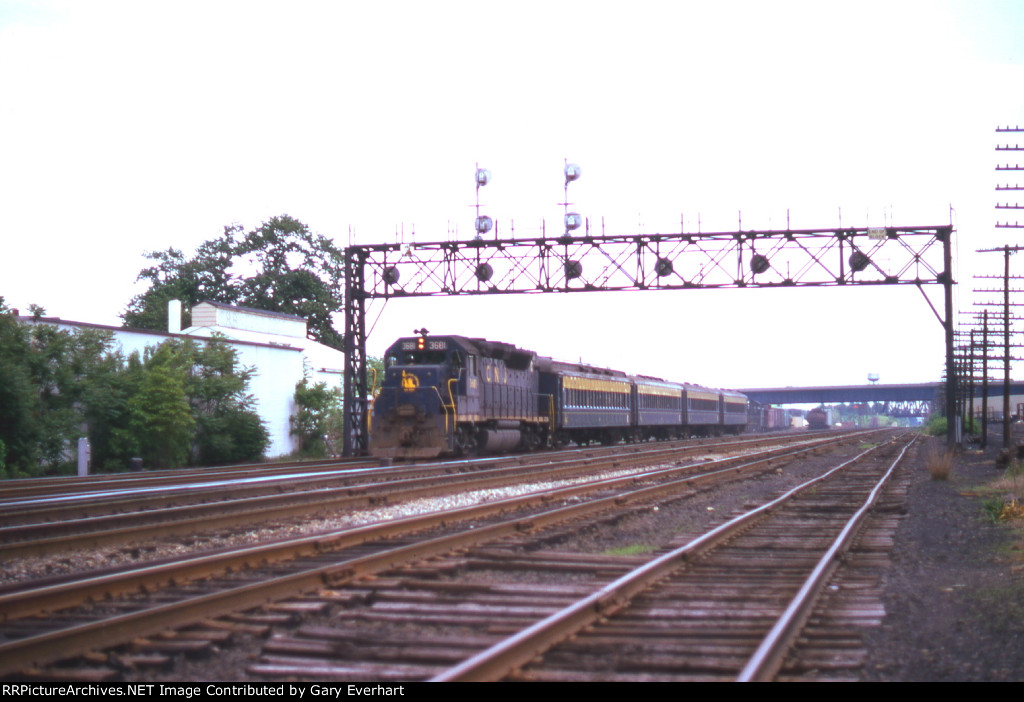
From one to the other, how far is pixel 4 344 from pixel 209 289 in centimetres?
4755

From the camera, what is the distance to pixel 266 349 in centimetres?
3488

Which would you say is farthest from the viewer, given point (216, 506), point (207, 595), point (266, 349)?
point (266, 349)

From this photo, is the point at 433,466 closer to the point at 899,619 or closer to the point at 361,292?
the point at 361,292

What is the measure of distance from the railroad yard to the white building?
51.8ft

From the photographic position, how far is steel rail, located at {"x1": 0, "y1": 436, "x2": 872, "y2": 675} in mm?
5684

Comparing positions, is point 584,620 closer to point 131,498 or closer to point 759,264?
point 131,498

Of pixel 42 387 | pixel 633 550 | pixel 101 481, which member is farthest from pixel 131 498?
pixel 42 387

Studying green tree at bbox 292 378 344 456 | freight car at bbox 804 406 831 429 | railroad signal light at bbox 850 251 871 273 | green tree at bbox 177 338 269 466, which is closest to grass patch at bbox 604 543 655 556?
green tree at bbox 177 338 269 466

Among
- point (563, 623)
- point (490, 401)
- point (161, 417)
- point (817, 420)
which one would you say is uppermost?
point (490, 401)

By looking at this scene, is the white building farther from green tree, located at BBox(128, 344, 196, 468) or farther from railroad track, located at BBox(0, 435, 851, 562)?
railroad track, located at BBox(0, 435, 851, 562)


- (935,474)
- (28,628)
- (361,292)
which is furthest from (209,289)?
(28,628)

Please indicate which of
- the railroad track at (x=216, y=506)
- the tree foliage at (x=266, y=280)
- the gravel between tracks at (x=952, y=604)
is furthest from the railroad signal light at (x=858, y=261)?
the tree foliage at (x=266, y=280)

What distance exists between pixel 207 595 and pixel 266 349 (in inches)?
1134

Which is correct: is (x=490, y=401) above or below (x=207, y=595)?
above
